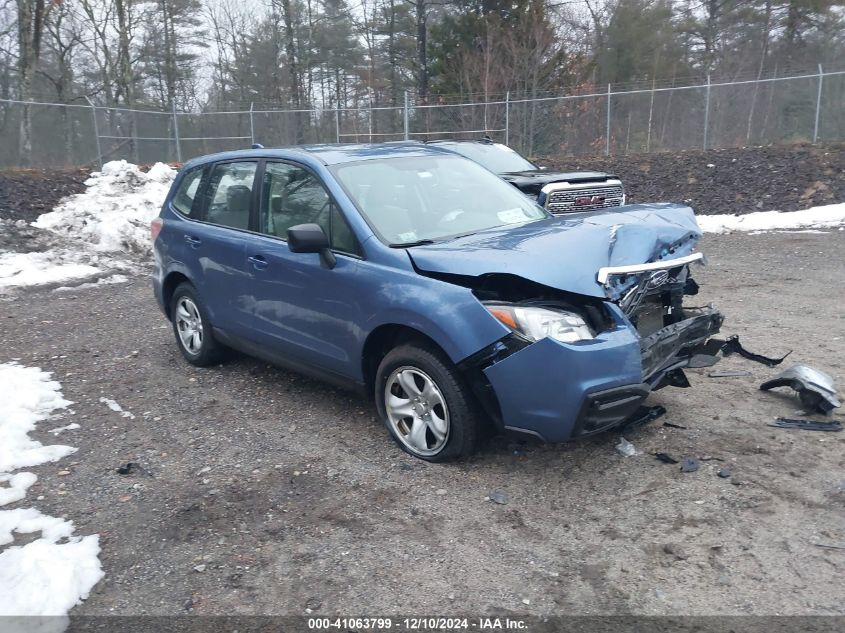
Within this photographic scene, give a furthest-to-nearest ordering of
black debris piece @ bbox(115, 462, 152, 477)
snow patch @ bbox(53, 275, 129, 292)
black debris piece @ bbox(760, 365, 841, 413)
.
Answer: snow patch @ bbox(53, 275, 129, 292) → black debris piece @ bbox(760, 365, 841, 413) → black debris piece @ bbox(115, 462, 152, 477)

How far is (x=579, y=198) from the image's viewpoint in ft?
31.4

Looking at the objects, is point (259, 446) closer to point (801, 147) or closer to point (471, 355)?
point (471, 355)

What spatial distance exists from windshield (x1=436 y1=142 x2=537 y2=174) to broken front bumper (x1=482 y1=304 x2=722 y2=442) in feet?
23.3

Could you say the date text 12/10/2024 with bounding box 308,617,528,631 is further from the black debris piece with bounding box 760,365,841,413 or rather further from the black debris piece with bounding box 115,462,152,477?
the black debris piece with bounding box 760,365,841,413

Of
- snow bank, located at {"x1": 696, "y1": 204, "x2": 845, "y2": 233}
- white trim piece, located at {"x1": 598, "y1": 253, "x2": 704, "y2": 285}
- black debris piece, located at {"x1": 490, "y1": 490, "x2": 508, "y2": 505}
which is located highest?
white trim piece, located at {"x1": 598, "y1": 253, "x2": 704, "y2": 285}

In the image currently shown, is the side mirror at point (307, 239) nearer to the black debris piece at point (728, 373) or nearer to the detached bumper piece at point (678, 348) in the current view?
the detached bumper piece at point (678, 348)

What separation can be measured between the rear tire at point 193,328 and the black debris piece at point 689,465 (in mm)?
3804

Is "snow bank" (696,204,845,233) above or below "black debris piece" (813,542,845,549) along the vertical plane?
above

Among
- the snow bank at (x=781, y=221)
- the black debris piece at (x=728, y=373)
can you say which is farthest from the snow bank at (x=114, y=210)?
the snow bank at (x=781, y=221)

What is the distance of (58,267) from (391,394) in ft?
30.4

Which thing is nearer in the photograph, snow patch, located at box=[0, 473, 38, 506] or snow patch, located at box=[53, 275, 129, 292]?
snow patch, located at box=[0, 473, 38, 506]

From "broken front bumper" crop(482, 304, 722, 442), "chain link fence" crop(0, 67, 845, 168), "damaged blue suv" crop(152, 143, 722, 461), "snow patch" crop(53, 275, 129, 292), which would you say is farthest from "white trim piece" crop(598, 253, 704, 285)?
"chain link fence" crop(0, 67, 845, 168)

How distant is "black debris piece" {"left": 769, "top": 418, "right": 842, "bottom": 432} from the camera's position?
175 inches

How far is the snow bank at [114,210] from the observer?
43.5 feet
